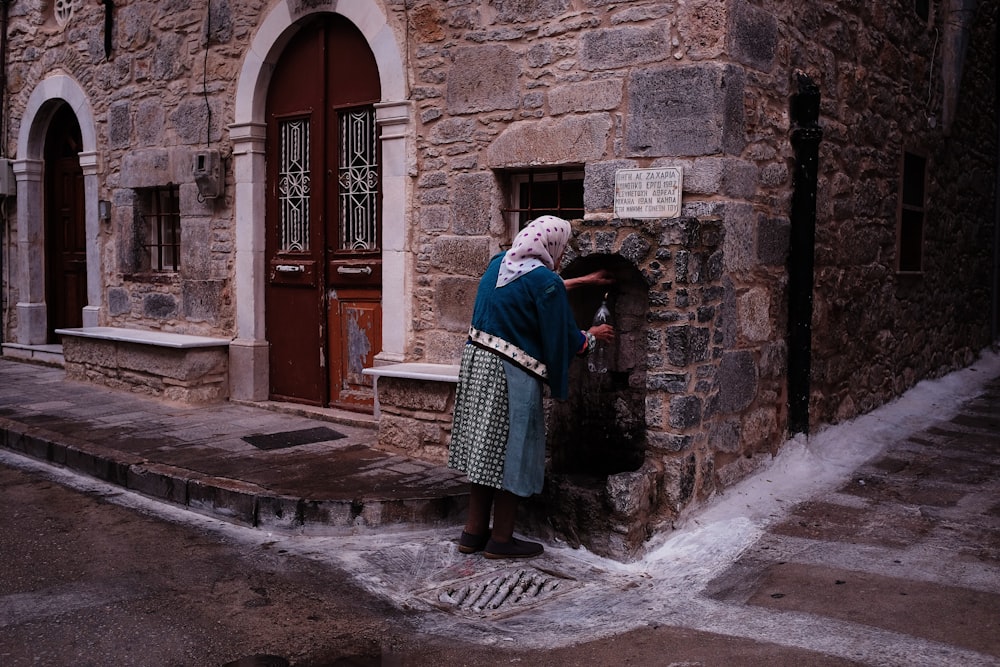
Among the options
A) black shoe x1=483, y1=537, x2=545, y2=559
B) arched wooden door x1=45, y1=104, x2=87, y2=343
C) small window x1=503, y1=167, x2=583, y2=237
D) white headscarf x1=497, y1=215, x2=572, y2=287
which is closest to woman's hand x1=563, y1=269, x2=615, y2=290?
white headscarf x1=497, y1=215, x2=572, y2=287

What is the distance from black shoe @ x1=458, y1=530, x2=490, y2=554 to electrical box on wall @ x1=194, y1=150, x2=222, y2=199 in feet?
15.2

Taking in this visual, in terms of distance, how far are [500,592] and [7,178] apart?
30.3ft

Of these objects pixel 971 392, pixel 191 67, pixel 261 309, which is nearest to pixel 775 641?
pixel 261 309

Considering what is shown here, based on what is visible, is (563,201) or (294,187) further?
(294,187)

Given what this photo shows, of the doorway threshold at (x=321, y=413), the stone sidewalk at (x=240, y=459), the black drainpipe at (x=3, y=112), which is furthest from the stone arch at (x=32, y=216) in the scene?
the doorway threshold at (x=321, y=413)

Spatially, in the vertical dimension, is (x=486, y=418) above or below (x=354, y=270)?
below

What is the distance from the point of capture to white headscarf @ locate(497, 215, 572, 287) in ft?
14.5

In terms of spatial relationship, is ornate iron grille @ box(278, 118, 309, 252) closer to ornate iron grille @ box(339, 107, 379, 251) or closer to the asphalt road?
ornate iron grille @ box(339, 107, 379, 251)

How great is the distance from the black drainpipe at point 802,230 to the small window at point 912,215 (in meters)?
2.46

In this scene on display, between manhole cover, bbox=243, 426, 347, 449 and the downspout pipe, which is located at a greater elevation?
the downspout pipe

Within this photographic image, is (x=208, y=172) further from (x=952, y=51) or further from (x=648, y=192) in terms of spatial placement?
(x=952, y=51)

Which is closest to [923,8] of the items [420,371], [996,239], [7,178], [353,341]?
[996,239]

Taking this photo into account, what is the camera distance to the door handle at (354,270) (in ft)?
23.5

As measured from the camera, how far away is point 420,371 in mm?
6184
